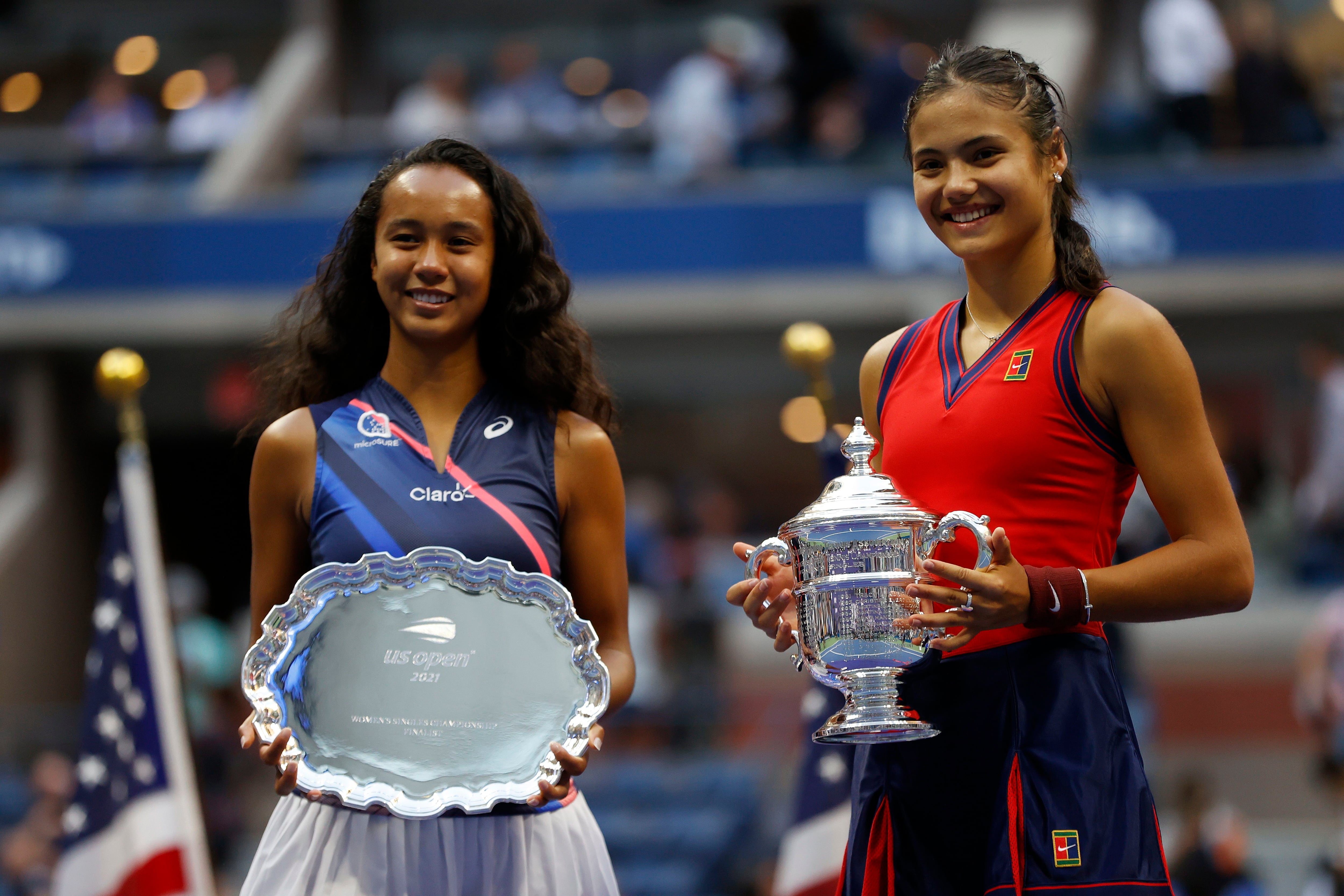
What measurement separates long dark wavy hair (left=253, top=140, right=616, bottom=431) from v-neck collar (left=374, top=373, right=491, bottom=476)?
0.22ft

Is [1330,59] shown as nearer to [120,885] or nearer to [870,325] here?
[870,325]

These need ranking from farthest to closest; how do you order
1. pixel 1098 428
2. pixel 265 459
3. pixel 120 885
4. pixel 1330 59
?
pixel 1330 59 < pixel 120 885 < pixel 265 459 < pixel 1098 428

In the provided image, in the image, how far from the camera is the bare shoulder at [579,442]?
243cm

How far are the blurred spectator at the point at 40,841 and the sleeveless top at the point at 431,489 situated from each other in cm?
534

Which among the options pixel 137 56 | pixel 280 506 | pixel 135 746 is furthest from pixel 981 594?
pixel 137 56

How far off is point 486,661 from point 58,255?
9953mm

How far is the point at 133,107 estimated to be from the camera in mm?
13312

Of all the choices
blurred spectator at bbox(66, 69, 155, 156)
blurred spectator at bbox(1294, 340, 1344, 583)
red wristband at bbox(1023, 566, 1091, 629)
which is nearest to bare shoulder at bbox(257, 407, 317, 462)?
red wristband at bbox(1023, 566, 1091, 629)

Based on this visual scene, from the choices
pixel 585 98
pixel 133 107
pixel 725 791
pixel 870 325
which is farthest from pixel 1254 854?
pixel 133 107

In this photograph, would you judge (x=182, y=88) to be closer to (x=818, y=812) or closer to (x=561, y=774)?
(x=818, y=812)

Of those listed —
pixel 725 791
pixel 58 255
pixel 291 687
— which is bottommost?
pixel 725 791

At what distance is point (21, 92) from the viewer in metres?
15.0

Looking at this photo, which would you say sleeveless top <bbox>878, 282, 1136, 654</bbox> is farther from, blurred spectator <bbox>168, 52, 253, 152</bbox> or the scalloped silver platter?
blurred spectator <bbox>168, 52, 253, 152</bbox>

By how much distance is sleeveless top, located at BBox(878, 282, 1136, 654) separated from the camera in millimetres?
2105
